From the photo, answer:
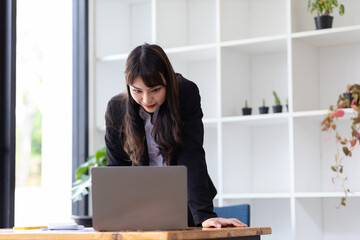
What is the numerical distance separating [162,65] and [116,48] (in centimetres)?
217

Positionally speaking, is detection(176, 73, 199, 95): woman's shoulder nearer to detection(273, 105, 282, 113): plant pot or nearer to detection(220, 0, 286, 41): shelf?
detection(273, 105, 282, 113): plant pot

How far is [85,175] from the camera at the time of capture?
390 cm

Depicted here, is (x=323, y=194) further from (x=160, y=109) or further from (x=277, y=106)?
(x=160, y=109)

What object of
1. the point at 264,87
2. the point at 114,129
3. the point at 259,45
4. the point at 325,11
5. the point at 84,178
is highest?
the point at 325,11

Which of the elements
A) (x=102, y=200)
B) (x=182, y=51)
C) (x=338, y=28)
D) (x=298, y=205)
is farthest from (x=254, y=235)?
(x=182, y=51)

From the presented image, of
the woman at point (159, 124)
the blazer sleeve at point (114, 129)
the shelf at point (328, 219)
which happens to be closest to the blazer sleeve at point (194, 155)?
the woman at point (159, 124)

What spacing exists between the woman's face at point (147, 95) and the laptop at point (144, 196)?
399mm

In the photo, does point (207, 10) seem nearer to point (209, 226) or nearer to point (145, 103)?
point (145, 103)

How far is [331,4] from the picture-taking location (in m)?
3.51

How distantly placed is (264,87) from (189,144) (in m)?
1.70

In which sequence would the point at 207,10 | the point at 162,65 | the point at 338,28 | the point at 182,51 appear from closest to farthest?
1. the point at 162,65
2. the point at 338,28
3. the point at 182,51
4. the point at 207,10

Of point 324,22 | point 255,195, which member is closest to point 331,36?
point 324,22

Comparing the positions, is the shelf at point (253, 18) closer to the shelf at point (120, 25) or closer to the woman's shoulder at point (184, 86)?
the shelf at point (120, 25)

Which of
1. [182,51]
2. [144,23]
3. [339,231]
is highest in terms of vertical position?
[144,23]
